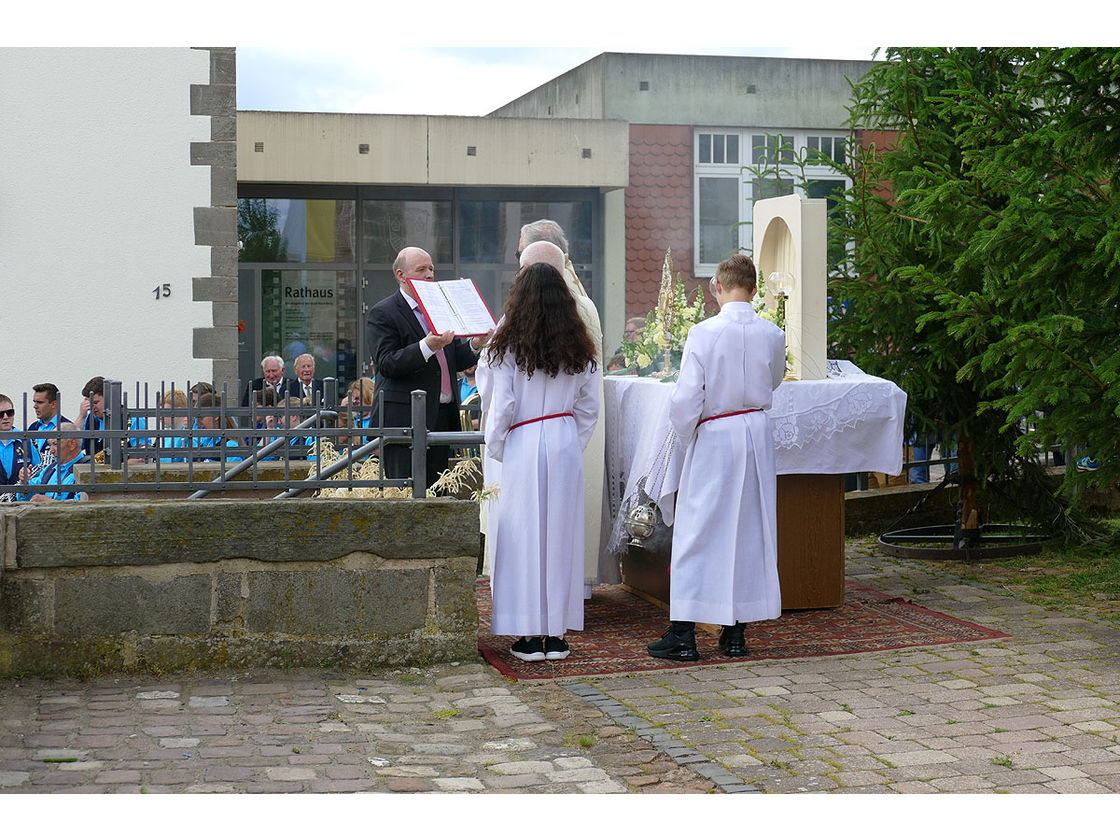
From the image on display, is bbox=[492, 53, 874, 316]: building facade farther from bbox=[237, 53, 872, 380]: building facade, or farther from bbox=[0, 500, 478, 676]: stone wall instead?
bbox=[0, 500, 478, 676]: stone wall

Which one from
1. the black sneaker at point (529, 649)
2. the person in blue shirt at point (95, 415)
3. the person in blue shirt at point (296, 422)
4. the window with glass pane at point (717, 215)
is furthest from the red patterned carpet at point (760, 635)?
the window with glass pane at point (717, 215)

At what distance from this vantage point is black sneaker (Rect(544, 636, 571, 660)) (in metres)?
6.62

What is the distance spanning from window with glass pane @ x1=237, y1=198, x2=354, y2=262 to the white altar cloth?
519 inches

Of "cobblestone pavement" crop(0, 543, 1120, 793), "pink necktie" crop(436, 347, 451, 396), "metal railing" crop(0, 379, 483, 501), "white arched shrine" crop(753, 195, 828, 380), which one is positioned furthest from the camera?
"white arched shrine" crop(753, 195, 828, 380)

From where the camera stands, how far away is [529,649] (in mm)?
6609

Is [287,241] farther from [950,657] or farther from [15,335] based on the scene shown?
[950,657]

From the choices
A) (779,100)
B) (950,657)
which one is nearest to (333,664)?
(950,657)

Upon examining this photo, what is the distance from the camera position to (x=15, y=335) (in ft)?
43.2

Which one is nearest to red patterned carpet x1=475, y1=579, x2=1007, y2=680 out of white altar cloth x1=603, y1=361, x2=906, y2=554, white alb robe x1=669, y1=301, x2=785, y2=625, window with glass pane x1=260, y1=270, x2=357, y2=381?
white alb robe x1=669, y1=301, x2=785, y2=625

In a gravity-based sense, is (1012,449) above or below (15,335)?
below

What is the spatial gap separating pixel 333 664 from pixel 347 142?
46.0ft

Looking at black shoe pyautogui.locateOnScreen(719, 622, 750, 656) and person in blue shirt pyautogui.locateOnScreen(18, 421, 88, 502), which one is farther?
black shoe pyautogui.locateOnScreen(719, 622, 750, 656)

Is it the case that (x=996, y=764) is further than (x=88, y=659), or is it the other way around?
(x=88, y=659)

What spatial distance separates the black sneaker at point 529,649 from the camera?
657 centimetres
